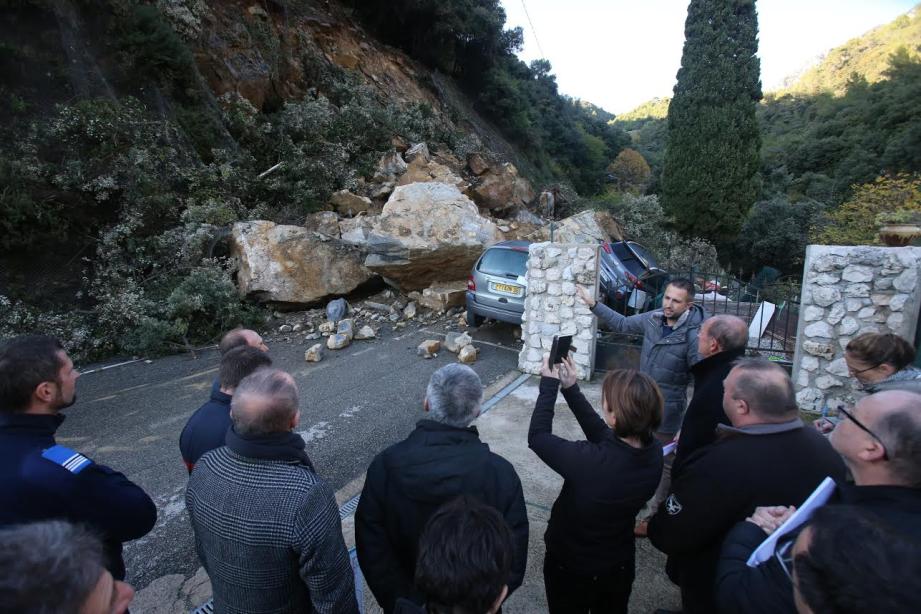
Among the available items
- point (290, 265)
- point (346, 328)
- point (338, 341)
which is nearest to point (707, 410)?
point (338, 341)

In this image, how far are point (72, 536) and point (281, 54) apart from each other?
49.4ft

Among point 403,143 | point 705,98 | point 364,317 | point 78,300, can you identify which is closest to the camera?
point 78,300

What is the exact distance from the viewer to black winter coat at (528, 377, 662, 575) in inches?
65.8

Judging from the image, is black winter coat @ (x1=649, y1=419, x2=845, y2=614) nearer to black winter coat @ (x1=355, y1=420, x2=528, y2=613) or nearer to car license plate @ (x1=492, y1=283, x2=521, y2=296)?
black winter coat @ (x1=355, y1=420, x2=528, y2=613)

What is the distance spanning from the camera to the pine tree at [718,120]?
15391mm

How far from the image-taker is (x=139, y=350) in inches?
265

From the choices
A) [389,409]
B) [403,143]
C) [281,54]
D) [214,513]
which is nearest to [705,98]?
[403,143]

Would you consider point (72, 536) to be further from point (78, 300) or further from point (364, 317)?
point (78, 300)

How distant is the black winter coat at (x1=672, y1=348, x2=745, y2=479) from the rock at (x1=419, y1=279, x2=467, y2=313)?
20.3 feet

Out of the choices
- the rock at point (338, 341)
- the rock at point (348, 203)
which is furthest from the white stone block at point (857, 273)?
the rock at point (348, 203)

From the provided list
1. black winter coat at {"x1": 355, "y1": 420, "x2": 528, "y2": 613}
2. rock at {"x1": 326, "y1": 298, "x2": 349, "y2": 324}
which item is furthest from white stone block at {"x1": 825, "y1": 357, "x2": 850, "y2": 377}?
rock at {"x1": 326, "y1": 298, "x2": 349, "y2": 324}

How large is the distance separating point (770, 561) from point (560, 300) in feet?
14.2

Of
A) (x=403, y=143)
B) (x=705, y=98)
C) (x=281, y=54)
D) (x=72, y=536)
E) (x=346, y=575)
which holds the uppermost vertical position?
(x=281, y=54)

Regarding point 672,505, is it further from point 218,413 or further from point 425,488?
point 218,413
